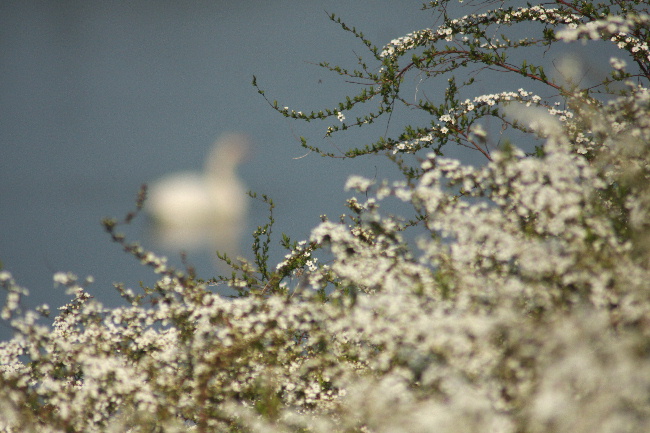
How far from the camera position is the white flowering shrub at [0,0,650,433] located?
2078 mm

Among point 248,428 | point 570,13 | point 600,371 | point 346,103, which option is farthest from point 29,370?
point 570,13

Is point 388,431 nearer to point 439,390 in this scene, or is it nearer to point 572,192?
point 439,390

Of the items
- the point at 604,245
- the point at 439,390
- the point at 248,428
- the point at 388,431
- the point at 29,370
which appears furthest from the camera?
the point at 29,370

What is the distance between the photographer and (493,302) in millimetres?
2537

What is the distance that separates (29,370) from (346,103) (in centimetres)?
393

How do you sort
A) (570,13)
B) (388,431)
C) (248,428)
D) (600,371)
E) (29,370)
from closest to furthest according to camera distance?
(600,371)
(388,431)
(248,428)
(29,370)
(570,13)

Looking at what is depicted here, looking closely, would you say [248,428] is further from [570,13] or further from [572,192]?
[570,13]

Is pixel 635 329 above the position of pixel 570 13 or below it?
below

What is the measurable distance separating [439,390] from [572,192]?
1.45 metres

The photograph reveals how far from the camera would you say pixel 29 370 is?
4.13 metres

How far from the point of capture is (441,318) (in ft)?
7.67

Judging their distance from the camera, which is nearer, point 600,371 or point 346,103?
point 600,371

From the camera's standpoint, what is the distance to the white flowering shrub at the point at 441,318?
208 cm

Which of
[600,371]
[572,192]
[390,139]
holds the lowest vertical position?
[600,371]
